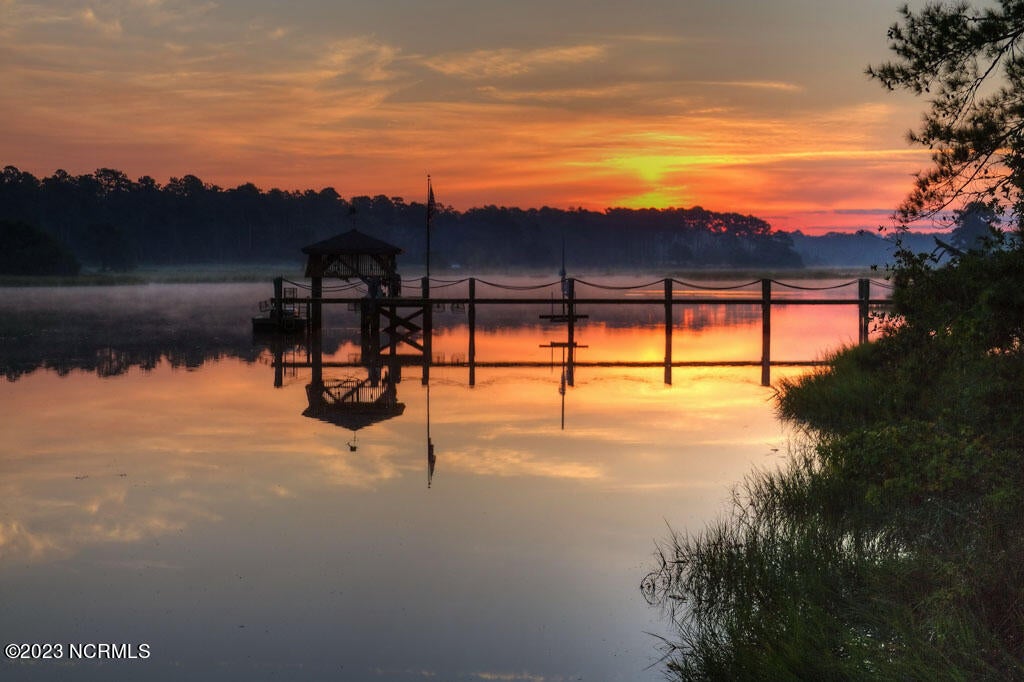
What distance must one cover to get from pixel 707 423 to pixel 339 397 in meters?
7.33

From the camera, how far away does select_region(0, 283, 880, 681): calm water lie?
7816 mm

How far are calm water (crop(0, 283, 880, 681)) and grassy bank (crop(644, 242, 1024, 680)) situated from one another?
0.64m

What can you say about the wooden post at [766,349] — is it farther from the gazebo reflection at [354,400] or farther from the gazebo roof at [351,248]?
the gazebo roof at [351,248]

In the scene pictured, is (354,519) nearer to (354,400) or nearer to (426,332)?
(354,400)

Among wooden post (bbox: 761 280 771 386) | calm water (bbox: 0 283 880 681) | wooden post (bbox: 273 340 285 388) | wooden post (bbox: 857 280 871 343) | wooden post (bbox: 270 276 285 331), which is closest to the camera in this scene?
calm water (bbox: 0 283 880 681)

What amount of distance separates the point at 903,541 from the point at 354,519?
17.5 ft

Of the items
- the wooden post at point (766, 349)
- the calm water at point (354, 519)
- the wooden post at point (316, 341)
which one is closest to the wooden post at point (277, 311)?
the wooden post at point (316, 341)

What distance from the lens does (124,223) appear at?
13775 centimetres

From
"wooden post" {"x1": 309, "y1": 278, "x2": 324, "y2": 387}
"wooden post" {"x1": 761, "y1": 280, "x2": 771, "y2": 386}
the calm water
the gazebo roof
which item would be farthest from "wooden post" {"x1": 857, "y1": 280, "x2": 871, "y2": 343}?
"wooden post" {"x1": 309, "y1": 278, "x2": 324, "y2": 387}

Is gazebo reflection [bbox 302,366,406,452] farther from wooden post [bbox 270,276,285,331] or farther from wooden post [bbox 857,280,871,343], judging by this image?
wooden post [bbox 857,280,871,343]

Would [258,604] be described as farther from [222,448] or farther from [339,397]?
[339,397]

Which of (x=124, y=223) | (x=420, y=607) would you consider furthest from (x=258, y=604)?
(x=124, y=223)

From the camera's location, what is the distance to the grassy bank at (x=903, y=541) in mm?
6547

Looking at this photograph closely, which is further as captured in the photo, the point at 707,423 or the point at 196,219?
the point at 196,219
